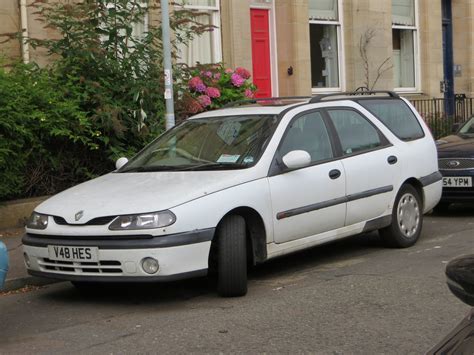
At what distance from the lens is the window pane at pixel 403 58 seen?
60.7 feet

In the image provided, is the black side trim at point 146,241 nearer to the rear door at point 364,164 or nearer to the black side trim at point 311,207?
the black side trim at point 311,207

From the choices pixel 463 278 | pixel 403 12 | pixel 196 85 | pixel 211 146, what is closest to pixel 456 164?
pixel 196 85

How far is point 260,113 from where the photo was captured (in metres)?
7.05

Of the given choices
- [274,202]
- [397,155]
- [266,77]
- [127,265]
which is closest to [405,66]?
[266,77]

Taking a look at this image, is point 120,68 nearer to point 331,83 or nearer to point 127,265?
point 127,265

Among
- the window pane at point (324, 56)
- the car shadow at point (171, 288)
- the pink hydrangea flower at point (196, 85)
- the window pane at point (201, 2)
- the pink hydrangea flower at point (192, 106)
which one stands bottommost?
the car shadow at point (171, 288)

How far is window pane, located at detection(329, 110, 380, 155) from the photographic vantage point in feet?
24.1

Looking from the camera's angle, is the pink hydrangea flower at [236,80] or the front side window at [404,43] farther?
the front side window at [404,43]

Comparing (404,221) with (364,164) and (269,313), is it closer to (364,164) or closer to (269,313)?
(364,164)

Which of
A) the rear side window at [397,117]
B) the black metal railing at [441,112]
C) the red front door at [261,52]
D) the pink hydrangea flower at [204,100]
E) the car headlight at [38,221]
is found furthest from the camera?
the black metal railing at [441,112]

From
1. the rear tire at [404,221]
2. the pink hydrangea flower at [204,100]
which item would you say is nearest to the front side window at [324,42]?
the pink hydrangea flower at [204,100]

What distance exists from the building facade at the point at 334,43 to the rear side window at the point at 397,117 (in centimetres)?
569

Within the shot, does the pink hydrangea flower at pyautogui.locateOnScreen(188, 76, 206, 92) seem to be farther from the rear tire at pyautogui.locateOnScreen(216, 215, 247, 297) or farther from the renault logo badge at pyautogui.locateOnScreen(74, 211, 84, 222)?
the renault logo badge at pyautogui.locateOnScreen(74, 211, 84, 222)

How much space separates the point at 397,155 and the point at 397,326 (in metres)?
3.02
